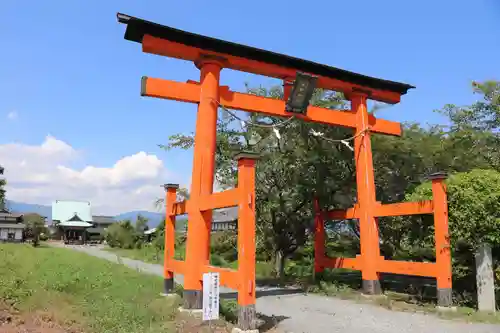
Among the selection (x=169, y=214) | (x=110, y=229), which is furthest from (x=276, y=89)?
(x=110, y=229)

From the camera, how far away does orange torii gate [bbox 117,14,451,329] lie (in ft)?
27.8

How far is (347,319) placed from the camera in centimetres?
982

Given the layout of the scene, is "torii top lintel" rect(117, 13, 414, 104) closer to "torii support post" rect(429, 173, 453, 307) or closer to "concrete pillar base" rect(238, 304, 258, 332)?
"torii support post" rect(429, 173, 453, 307)

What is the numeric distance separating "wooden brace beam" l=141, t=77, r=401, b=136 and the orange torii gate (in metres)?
0.03

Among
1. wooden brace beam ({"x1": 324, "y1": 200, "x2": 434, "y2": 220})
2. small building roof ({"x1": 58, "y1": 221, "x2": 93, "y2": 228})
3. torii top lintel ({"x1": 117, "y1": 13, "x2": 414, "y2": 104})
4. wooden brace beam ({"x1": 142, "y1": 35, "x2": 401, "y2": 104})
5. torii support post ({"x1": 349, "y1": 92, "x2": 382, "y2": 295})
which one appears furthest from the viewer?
small building roof ({"x1": 58, "y1": 221, "x2": 93, "y2": 228})

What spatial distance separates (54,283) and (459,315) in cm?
1106

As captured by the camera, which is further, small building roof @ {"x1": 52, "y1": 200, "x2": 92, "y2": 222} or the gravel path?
small building roof @ {"x1": 52, "y1": 200, "x2": 92, "y2": 222}

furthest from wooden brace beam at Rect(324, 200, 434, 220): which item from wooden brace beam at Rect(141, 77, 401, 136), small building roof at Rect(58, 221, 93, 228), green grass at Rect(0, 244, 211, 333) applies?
small building roof at Rect(58, 221, 93, 228)

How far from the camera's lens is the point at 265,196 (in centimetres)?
1739

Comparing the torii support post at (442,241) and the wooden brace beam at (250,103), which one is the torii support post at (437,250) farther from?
the wooden brace beam at (250,103)

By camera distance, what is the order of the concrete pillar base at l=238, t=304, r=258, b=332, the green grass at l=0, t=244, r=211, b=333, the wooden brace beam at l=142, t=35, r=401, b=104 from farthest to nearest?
the wooden brace beam at l=142, t=35, r=401, b=104, the green grass at l=0, t=244, r=211, b=333, the concrete pillar base at l=238, t=304, r=258, b=332

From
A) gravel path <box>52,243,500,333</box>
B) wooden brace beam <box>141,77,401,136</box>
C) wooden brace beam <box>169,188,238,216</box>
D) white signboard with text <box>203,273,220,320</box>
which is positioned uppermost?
wooden brace beam <box>141,77,401,136</box>

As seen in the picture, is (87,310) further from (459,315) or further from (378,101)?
(378,101)

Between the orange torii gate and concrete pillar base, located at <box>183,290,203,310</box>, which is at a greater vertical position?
the orange torii gate
